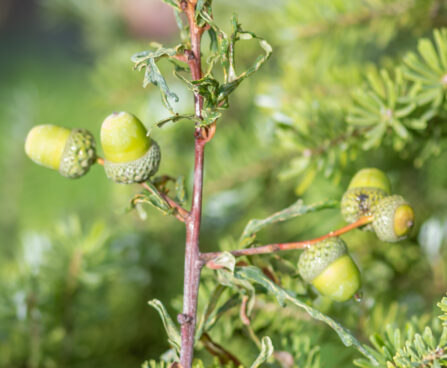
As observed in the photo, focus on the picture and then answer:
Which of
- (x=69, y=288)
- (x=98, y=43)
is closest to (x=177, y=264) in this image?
(x=69, y=288)

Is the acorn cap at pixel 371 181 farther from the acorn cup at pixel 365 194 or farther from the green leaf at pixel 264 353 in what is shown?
Result: the green leaf at pixel 264 353

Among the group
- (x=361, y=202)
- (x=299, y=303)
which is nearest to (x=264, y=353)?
(x=299, y=303)

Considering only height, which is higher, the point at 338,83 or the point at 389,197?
the point at 338,83

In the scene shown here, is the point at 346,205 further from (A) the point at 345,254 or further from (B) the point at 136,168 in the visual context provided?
(B) the point at 136,168

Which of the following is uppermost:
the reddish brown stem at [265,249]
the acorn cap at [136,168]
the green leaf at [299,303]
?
the acorn cap at [136,168]

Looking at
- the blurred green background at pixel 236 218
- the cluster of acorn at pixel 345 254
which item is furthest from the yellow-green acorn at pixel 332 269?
the blurred green background at pixel 236 218

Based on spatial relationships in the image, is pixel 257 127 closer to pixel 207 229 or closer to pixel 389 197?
pixel 207 229
